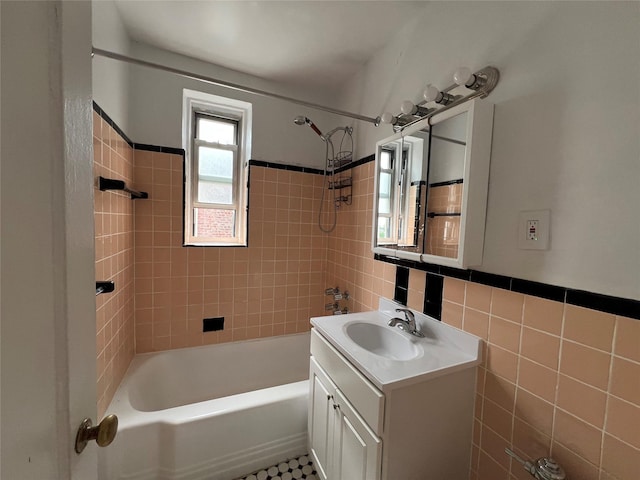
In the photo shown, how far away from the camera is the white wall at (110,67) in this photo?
3.98 feet

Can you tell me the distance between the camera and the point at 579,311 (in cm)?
80

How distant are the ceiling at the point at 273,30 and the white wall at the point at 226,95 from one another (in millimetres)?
84

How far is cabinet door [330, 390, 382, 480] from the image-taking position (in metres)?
0.96

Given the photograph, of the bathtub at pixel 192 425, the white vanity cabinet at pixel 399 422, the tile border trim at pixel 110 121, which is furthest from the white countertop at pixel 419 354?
the tile border trim at pixel 110 121

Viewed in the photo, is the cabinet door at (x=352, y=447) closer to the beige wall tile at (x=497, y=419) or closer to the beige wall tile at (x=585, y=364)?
the beige wall tile at (x=497, y=419)

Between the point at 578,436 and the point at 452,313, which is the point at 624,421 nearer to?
the point at 578,436

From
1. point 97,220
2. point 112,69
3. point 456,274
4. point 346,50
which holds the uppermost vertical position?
point 346,50

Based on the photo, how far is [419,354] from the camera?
3.75 feet

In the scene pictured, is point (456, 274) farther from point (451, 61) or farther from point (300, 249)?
point (300, 249)

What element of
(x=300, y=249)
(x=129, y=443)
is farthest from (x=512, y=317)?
(x=129, y=443)

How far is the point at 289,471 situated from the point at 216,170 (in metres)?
2.14

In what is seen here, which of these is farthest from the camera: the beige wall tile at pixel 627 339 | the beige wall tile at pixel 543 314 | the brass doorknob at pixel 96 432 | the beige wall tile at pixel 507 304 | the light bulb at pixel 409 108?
the light bulb at pixel 409 108

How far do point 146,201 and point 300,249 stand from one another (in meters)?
1.21

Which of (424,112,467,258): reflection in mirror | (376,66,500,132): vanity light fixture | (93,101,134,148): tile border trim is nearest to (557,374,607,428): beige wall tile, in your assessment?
(424,112,467,258): reflection in mirror
